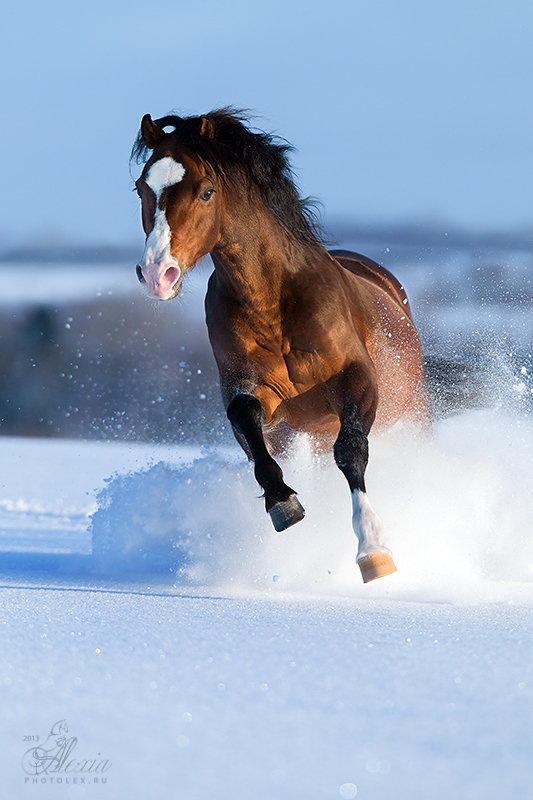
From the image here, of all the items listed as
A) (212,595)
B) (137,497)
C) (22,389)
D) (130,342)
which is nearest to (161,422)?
(130,342)

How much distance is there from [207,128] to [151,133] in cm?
17

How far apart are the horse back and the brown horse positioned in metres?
0.71

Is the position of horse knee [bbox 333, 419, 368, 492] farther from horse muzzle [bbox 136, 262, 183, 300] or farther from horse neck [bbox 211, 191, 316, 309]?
horse muzzle [bbox 136, 262, 183, 300]

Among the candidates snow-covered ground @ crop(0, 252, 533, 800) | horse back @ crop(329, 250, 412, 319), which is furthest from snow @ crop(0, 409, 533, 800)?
horse back @ crop(329, 250, 412, 319)

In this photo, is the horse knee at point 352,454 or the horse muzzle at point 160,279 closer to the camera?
the horse muzzle at point 160,279

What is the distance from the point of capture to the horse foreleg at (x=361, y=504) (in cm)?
251

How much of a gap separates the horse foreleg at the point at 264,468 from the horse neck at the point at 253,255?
1.10 feet

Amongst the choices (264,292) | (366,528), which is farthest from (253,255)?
(366,528)

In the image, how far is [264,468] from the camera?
2729mm

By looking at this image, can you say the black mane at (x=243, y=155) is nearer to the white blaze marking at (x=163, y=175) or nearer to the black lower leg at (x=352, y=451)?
the white blaze marking at (x=163, y=175)

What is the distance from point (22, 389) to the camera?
53.8ft

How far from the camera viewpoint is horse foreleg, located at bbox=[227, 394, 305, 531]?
2.63 meters

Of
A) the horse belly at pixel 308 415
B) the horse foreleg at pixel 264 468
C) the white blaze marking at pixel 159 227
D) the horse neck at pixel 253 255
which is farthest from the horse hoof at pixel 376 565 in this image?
the white blaze marking at pixel 159 227

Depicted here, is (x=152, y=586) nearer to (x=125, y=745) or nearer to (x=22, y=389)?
(x=125, y=745)
